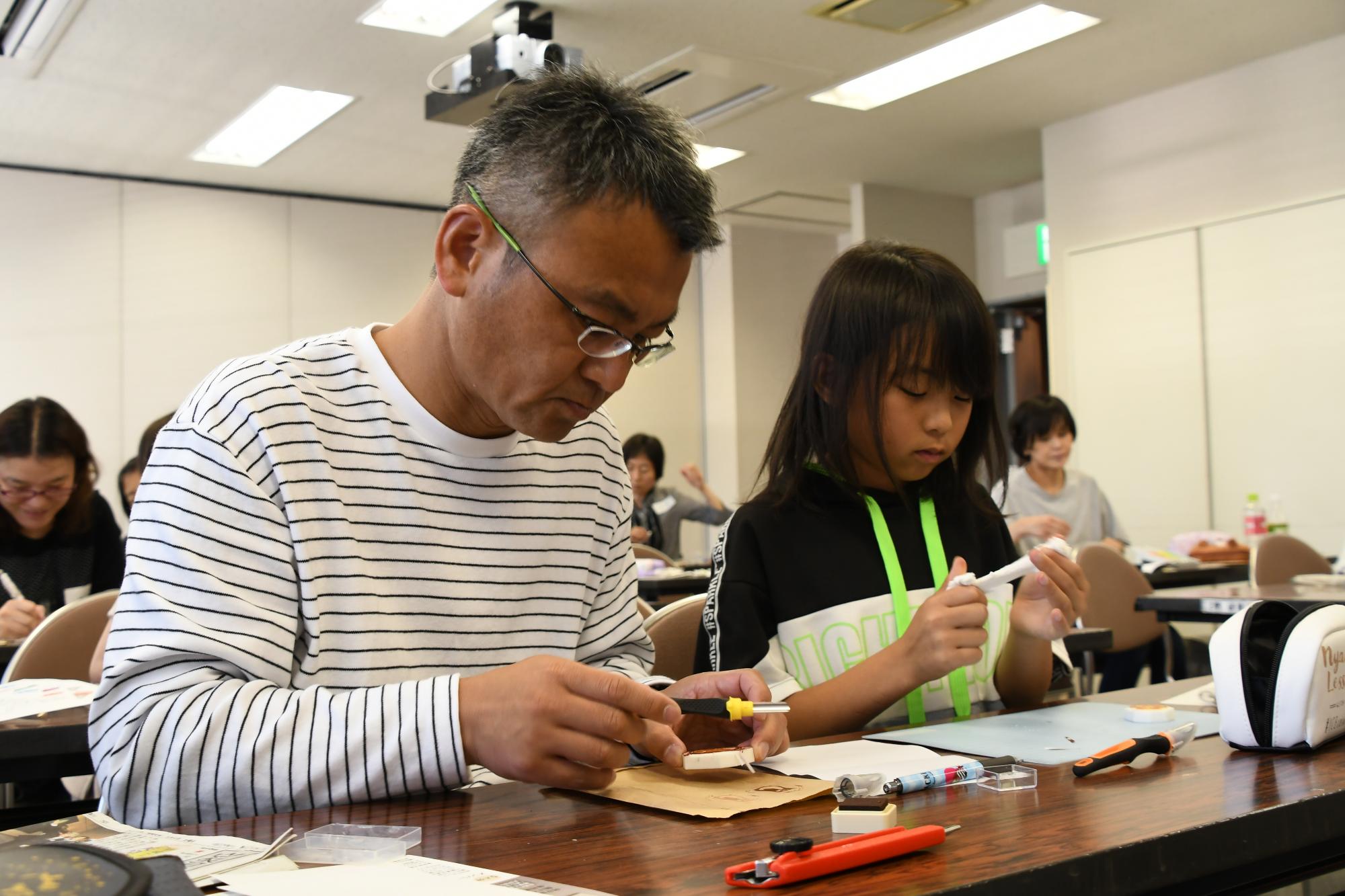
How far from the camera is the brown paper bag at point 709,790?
89cm

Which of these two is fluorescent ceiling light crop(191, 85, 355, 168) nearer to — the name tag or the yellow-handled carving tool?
the name tag

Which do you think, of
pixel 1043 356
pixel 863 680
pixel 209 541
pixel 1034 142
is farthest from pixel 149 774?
pixel 1043 356

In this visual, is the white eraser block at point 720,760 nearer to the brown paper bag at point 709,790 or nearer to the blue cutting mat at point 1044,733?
the brown paper bag at point 709,790

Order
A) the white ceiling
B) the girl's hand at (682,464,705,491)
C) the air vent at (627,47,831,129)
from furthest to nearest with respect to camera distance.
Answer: the girl's hand at (682,464,705,491) < the air vent at (627,47,831,129) < the white ceiling

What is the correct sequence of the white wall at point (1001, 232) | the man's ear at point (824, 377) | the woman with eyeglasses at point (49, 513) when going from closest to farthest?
the man's ear at point (824, 377), the woman with eyeglasses at point (49, 513), the white wall at point (1001, 232)

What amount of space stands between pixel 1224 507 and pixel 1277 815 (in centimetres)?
545

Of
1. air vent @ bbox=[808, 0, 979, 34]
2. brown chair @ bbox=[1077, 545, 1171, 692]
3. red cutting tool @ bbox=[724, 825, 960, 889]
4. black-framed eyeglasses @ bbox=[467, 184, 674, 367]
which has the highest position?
air vent @ bbox=[808, 0, 979, 34]

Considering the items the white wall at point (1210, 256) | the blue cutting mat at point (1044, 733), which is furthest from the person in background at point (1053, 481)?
the blue cutting mat at point (1044, 733)

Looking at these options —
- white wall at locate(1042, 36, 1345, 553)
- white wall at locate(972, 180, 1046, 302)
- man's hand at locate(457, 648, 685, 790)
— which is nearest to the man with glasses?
man's hand at locate(457, 648, 685, 790)

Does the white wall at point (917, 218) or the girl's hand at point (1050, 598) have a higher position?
the white wall at point (917, 218)

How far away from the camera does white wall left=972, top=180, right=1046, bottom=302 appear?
7438 millimetres

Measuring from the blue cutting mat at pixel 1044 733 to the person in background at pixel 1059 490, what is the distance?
350 cm

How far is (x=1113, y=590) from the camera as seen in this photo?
13.5 feet

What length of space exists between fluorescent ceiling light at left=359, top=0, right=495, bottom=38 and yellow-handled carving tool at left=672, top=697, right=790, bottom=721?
158 inches
